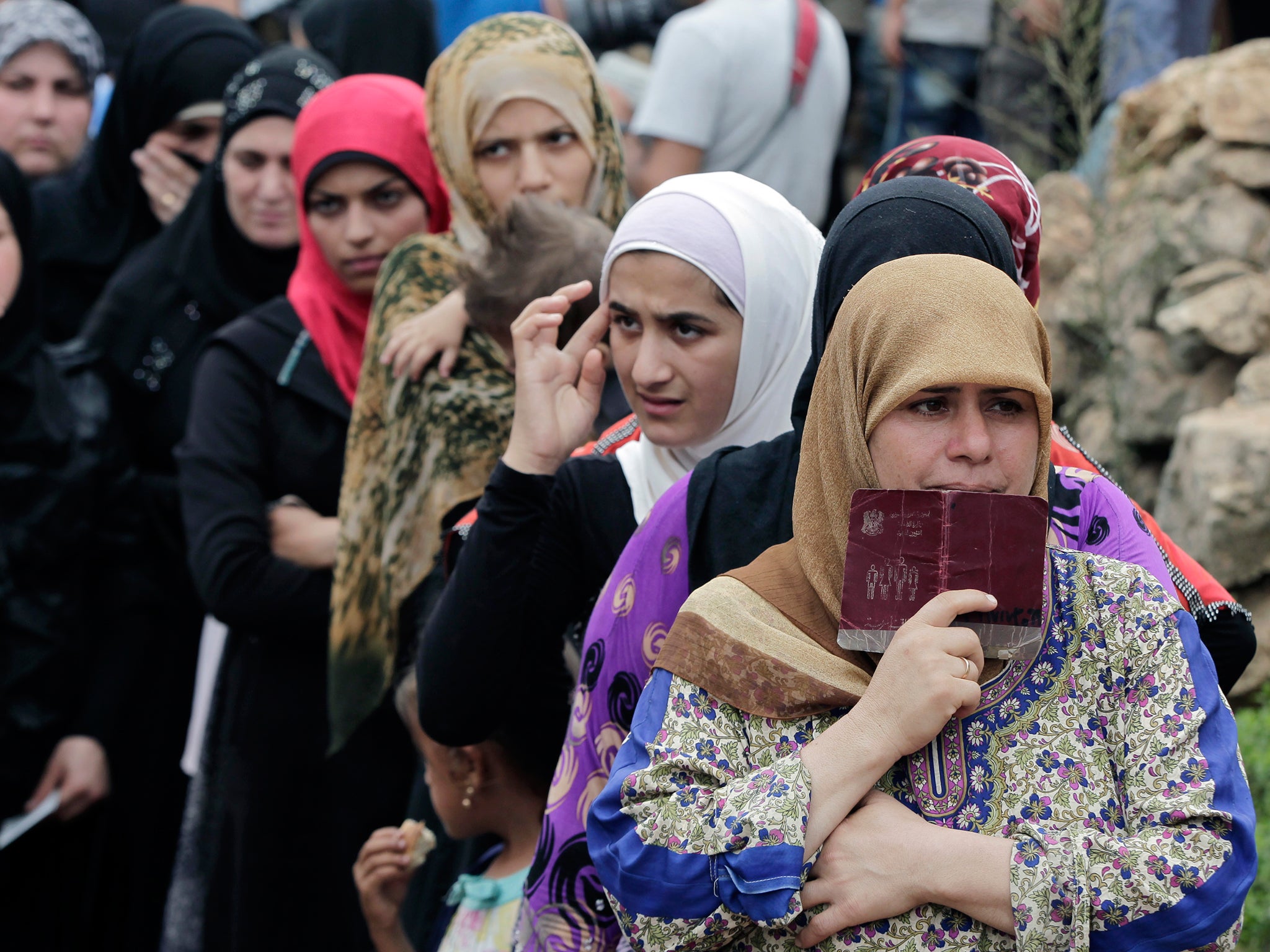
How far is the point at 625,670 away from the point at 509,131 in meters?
1.67

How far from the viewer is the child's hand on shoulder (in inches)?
104

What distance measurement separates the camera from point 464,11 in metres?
5.48

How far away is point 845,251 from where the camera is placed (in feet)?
6.11

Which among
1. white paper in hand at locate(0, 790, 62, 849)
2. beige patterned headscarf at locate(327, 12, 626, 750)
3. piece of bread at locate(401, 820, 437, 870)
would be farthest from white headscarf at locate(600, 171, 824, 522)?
white paper in hand at locate(0, 790, 62, 849)

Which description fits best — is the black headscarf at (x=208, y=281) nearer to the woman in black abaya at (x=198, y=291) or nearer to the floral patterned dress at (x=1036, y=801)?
the woman in black abaya at (x=198, y=291)

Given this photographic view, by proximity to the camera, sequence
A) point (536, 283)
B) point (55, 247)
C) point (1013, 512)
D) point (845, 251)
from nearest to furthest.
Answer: point (1013, 512)
point (845, 251)
point (536, 283)
point (55, 247)

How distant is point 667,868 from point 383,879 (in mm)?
1301

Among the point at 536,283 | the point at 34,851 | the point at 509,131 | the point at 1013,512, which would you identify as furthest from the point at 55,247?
the point at 1013,512

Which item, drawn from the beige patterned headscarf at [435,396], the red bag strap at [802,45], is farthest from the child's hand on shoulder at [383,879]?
the red bag strap at [802,45]

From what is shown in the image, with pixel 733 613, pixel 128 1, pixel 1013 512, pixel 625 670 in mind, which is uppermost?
pixel 128 1

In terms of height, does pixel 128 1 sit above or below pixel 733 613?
above

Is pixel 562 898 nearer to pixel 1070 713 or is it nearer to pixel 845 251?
pixel 1070 713

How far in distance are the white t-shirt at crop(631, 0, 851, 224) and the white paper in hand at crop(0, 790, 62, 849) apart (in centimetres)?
271

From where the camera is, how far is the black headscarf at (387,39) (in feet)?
17.1
